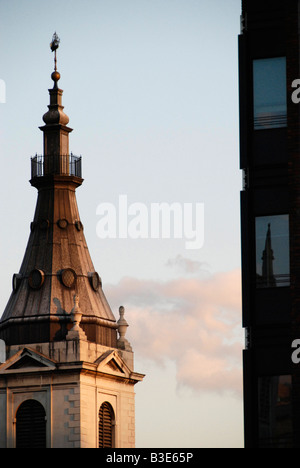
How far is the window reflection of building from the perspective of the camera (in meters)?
64.7

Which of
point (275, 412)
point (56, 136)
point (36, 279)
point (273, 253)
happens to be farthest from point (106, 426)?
point (275, 412)

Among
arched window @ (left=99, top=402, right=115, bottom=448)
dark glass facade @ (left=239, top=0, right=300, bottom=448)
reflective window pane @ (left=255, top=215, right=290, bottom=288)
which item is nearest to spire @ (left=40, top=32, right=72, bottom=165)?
arched window @ (left=99, top=402, right=115, bottom=448)

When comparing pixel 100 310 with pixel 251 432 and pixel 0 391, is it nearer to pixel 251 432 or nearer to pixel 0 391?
pixel 0 391

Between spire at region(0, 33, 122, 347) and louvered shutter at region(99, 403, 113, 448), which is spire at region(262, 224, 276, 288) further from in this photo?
louvered shutter at region(99, 403, 113, 448)

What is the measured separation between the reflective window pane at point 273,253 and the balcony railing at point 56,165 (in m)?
56.4

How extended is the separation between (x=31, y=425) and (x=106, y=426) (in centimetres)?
550

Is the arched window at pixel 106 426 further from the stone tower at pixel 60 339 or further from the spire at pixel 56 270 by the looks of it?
the spire at pixel 56 270

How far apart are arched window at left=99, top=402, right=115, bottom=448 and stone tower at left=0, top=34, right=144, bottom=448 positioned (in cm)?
6

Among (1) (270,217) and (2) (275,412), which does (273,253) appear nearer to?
(1) (270,217)

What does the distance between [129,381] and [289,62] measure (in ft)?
180

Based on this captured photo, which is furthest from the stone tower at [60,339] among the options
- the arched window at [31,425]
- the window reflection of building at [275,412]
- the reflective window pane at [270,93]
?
the window reflection of building at [275,412]

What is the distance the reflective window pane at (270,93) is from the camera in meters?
67.9

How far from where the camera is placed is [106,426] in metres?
118

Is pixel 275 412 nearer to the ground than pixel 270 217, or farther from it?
nearer to the ground
